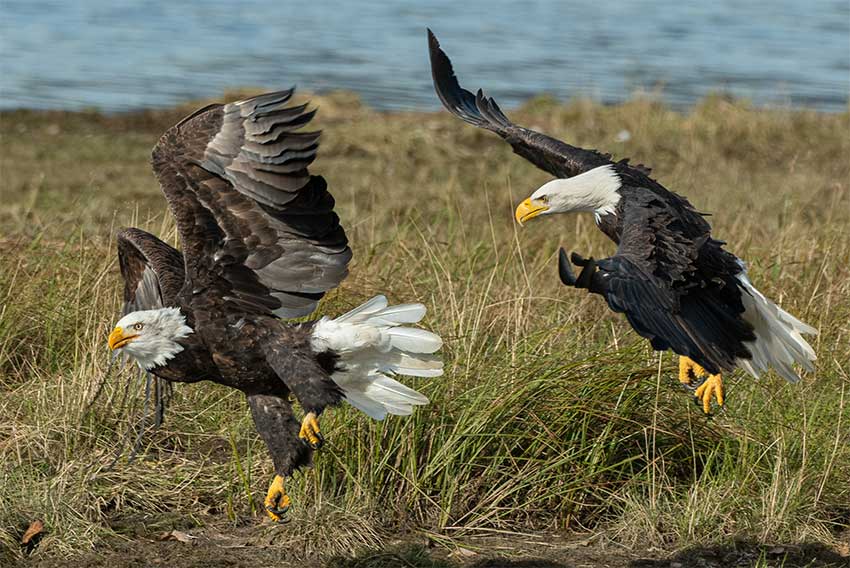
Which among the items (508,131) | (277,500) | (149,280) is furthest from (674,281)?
(149,280)

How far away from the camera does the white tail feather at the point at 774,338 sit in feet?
17.2

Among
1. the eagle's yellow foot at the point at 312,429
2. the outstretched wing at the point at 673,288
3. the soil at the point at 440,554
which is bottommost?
the soil at the point at 440,554

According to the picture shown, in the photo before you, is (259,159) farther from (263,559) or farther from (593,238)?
(593,238)

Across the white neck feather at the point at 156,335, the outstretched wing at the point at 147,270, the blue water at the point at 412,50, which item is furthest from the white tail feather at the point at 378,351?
the blue water at the point at 412,50

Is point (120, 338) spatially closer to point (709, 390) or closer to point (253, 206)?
point (253, 206)

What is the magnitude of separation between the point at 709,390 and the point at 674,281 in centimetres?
52

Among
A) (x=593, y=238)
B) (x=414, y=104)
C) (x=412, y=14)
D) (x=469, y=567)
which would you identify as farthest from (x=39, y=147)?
(x=412, y=14)

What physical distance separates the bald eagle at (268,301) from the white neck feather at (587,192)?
107 centimetres

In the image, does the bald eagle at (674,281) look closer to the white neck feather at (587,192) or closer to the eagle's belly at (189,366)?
the white neck feather at (587,192)

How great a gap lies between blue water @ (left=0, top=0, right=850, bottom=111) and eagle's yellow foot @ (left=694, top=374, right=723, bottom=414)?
32.2 feet

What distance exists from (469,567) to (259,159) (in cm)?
163

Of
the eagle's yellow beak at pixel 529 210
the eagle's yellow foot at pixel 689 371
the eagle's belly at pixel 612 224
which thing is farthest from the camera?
the eagle's yellow beak at pixel 529 210

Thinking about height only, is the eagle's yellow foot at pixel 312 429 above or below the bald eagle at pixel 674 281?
below

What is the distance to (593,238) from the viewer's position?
7.84m
